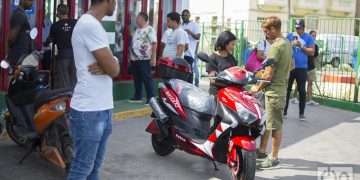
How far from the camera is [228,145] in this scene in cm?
505

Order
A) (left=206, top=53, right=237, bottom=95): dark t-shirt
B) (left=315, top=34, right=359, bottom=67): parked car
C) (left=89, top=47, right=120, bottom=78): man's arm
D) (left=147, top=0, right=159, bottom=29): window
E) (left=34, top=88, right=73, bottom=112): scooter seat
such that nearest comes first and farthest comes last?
(left=89, top=47, right=120, bottom=78): man's arm
(left=34, top=88, right=73, bottom=112): scooter seat
(left=206, top=53, right=237, bottom=95): dark t-shirt
(left=147, top=0, right=159, bottom=29): window
(left=315, top=34, right=359, bottom=67): parked car

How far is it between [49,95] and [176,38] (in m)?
3.89

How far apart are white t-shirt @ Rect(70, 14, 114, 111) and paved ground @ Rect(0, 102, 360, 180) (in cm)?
189

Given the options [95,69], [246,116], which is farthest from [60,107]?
[246,116]

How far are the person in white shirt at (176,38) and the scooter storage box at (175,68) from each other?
261 centimetres

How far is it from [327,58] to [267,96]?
8.26 m

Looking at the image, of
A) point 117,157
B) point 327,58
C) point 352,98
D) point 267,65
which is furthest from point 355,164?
point 327,58

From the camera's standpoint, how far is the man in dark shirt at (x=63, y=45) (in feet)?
23.2

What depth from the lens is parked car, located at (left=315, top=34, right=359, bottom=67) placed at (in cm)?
1331

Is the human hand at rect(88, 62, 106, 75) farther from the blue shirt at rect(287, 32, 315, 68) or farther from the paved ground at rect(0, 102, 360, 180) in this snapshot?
the blue shirt at rect(287, 32, 315, 68)

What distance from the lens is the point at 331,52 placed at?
14.0 metres

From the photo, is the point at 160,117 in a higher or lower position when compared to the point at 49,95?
lower

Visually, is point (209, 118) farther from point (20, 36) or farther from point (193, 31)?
point (193, 31)

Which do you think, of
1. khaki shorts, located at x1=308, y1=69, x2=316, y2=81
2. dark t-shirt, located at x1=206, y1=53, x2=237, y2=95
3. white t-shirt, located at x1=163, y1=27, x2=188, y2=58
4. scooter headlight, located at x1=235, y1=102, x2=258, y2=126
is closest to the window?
white t-shirt, located at x1=163, y1=27, x2=188, y2=58
